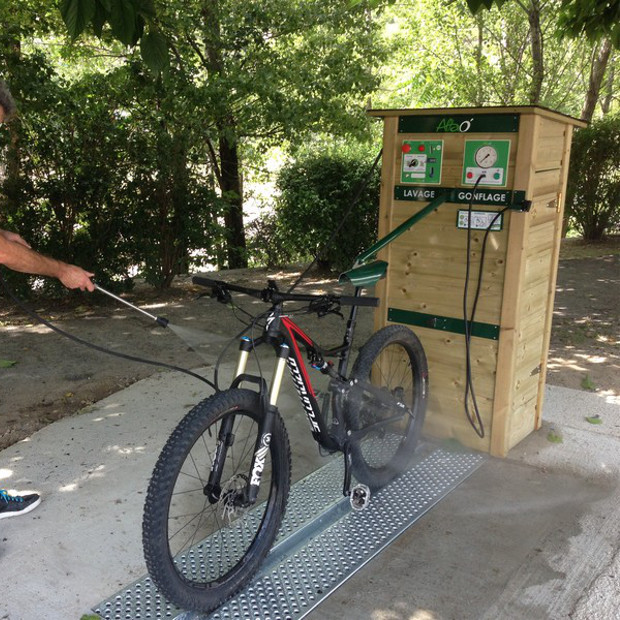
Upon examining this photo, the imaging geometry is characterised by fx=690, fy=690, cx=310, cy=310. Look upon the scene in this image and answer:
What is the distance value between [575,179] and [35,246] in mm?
8345

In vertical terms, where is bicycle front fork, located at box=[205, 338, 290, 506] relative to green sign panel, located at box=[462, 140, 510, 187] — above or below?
below

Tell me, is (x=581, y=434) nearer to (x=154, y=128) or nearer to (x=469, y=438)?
(x=469, y=438)

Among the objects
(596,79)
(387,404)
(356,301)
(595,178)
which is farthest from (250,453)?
(596,79)

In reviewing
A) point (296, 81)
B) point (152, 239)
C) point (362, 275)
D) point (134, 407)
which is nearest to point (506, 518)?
point (362, 275)

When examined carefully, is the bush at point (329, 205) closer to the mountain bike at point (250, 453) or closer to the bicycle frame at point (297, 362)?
the mountain bike at point (250, 453)

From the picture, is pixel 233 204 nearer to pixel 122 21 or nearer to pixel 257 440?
pixel 122 21

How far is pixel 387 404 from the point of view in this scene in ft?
11.7

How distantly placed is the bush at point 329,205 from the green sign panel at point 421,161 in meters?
4.85

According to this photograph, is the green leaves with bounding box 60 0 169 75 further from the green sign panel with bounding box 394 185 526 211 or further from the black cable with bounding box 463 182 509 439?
the black cable with bounding box 463 182 509 439

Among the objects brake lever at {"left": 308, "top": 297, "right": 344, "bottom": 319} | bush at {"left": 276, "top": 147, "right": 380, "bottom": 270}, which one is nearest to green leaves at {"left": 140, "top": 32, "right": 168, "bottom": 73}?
brake lever at {"left": 308, "top": 297, "right": 344, "bottom": 319}

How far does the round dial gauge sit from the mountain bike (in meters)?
0.94

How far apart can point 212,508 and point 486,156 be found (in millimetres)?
2193

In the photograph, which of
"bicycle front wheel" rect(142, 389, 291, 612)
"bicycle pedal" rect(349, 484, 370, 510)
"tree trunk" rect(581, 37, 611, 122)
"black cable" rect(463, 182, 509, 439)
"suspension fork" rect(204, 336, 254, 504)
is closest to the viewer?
"bicycle front wheel" rect(142, 389, 291, 612)

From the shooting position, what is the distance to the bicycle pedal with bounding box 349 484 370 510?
320 centimetres
